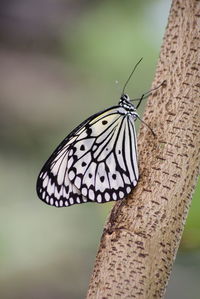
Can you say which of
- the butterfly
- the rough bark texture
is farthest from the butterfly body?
the rough bark texture

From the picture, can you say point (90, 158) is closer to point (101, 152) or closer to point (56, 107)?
point (101, 152)

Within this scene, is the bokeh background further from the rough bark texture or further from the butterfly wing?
the rough bark texture

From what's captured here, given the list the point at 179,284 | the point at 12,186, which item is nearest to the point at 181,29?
the point at 179,284

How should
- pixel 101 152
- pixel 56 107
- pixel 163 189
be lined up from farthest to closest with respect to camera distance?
1. pixel 56 107
2. pixel 101 152
3. pixel 163 189

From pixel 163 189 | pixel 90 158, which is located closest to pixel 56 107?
pixel 90 158

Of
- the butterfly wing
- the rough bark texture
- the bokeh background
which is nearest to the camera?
the rough bark texture

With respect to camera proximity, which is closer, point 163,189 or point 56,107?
point 163,189
